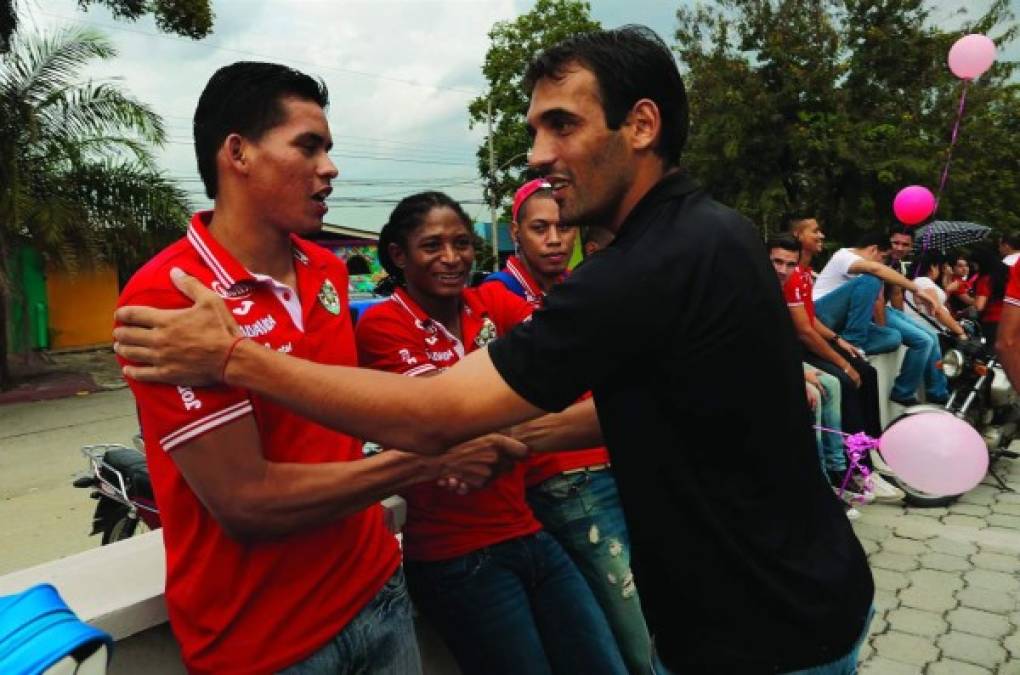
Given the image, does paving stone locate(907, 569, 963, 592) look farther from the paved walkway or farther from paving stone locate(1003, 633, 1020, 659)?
paving stone locate(1003, 633, 1020, 659)

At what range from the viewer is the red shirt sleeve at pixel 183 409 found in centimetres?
140

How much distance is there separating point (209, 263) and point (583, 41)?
33.4 inches

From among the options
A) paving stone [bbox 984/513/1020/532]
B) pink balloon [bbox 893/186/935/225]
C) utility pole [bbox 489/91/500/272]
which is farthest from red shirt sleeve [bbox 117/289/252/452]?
utility pole [bbox 489/91/500/272]

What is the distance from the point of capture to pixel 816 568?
4.61 feet

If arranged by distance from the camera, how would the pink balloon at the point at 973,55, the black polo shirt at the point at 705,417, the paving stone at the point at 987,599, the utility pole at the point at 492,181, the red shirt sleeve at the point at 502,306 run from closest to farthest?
the black polo shirt at the point at 705,417, the red shirt sleeve at the point at 502,306, the paving stone at the point at 987,599, the pink balloon at the point at 973,55, the utility pole at the point at 492,181

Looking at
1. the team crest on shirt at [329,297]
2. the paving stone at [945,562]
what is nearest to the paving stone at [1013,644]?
the paving stone at [945,562]

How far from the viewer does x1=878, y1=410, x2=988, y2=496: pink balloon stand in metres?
4.43

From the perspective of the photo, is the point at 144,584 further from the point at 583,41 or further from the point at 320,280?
the point at 583,41

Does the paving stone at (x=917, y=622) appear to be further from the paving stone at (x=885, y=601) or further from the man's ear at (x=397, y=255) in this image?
the man's ear at (x=397, y=255)

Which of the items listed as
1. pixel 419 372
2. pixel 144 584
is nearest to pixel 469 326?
pixel 419 372

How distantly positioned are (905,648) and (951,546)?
1.55 metres

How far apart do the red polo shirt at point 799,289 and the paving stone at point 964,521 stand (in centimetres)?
163

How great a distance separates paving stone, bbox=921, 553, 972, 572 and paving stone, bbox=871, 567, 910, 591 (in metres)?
0.24

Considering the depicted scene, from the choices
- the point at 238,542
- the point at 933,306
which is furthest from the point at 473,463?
the point at 933,306
